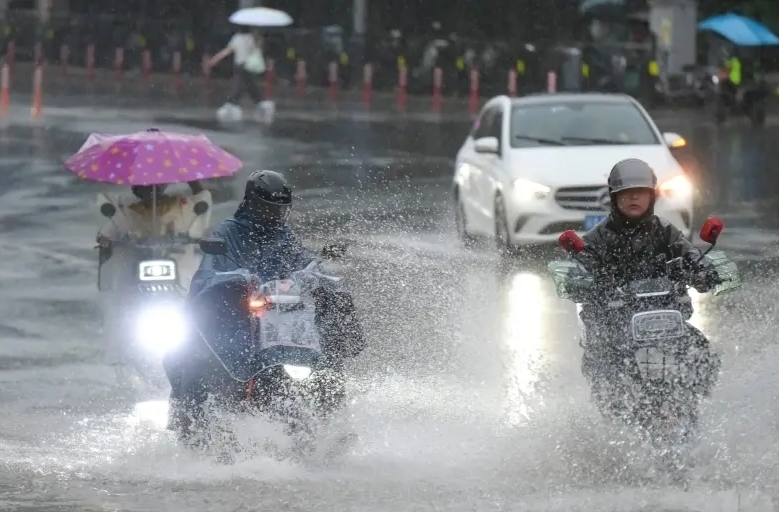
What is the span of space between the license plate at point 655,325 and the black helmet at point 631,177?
0.64 meters

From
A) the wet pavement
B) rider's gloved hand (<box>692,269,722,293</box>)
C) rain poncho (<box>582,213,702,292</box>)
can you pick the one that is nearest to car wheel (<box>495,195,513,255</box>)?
the wet pavement

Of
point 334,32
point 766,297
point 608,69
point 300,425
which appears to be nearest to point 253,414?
point 300,425

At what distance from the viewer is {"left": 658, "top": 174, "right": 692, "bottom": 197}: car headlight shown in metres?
15.6

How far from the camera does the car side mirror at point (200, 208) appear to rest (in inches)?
430

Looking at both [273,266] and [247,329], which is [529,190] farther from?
[247,329]

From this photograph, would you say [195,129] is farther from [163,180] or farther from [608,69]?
[163,180]

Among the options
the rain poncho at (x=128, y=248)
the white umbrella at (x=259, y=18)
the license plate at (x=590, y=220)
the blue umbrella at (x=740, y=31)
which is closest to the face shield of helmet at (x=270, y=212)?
the rain poncho at (x=128, y=248)

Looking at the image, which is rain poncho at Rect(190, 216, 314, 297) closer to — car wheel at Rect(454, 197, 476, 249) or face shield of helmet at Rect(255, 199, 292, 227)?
face shield of helmet at Rect(255, 199, 292, 227)

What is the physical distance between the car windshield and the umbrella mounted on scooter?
583 cm

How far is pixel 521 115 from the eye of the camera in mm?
16906

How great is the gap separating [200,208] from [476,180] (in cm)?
639

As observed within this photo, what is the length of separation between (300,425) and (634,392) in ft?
4.61

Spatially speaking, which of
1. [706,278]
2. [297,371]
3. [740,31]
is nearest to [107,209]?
[297,371]

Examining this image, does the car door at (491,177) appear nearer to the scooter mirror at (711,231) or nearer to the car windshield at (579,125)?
the car windshield at (579,125)
